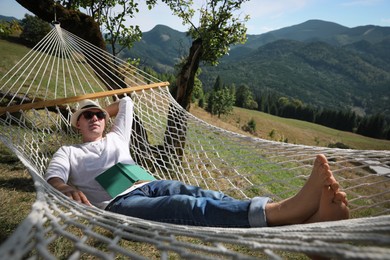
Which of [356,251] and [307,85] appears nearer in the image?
[356,251]

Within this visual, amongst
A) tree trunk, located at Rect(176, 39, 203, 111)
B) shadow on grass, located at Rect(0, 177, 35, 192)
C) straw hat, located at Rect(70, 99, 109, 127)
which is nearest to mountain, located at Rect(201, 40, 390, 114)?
tree trunk, located at Rect(176, 39, 203, 111)

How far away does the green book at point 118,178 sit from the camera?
5.03 feet

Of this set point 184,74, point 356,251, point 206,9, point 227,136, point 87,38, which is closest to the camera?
point 356,251

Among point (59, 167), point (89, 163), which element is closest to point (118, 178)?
point (89, 163)

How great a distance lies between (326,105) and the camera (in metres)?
115

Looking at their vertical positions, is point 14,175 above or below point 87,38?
below

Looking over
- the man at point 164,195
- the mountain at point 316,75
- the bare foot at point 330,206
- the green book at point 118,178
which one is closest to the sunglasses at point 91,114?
the man at point 164,195

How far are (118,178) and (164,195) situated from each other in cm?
29

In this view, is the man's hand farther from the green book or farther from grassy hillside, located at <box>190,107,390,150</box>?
grassy hillside, located at <box>190,107,390,150</box>

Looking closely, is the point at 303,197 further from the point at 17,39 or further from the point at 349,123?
the point at 349,123

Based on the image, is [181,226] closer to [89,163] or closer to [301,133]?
[89,163]

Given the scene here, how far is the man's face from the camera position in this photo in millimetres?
1801

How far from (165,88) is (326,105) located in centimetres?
12493

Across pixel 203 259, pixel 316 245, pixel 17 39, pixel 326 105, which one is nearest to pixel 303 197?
pixel 316 245
